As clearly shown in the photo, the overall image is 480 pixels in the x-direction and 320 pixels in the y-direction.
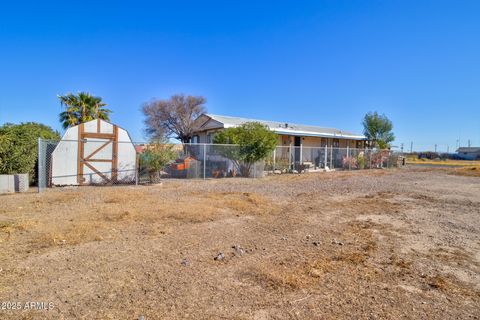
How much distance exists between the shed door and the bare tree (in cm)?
2631

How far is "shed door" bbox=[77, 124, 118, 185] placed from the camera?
1103cm

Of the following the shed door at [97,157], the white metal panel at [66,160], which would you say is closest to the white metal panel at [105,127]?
the shed door at [97,157]

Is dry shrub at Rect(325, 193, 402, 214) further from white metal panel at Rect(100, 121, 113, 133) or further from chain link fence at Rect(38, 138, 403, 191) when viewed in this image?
white metal panel at Rect(100, 121, 113, 133)

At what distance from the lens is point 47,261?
375cm

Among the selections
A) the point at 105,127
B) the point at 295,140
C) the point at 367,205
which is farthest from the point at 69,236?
the point at 295,140

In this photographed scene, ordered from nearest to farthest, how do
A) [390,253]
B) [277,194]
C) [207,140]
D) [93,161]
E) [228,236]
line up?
[390,253], [228,236], [277,194], [93,161], [207,140]

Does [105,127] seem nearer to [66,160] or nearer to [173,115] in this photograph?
[66,160]

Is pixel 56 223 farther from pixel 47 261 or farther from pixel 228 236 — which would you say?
pixel 228 236

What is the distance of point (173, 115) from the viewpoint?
126 ft

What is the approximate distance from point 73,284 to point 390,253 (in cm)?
458

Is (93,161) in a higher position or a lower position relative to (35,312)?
higher

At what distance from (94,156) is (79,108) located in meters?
15.1

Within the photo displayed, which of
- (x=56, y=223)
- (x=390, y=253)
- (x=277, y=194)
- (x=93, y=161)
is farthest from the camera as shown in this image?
(x=93, y=161)

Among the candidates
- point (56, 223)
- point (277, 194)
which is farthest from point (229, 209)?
point (56, 223)
